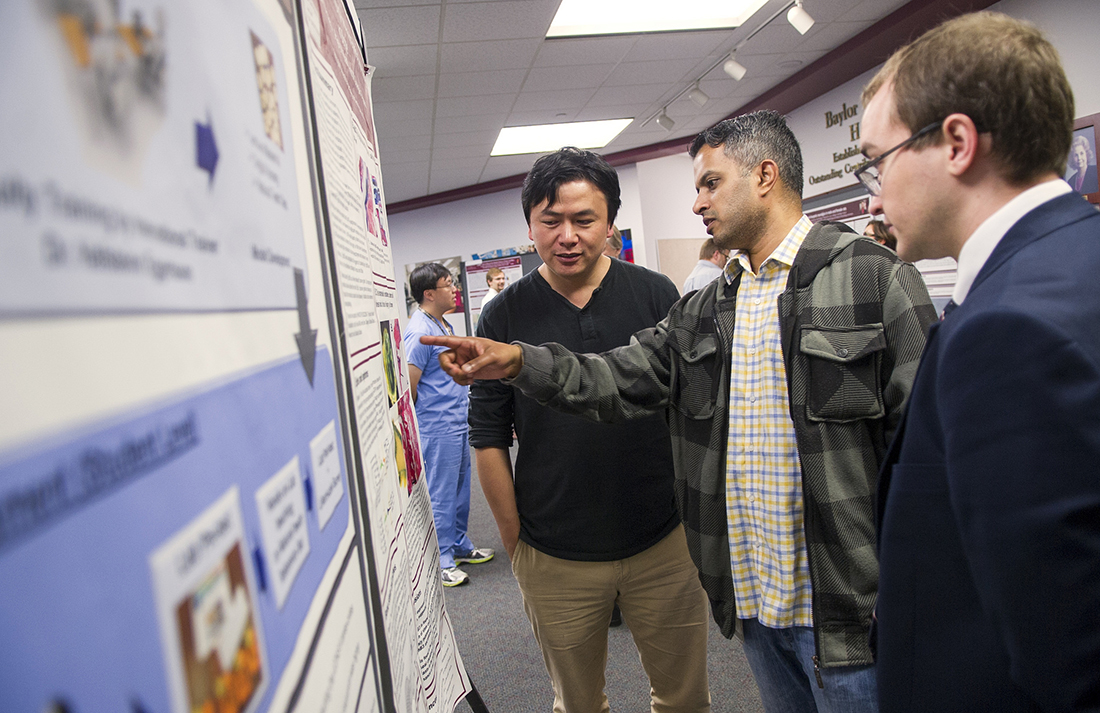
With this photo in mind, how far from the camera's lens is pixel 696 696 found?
1.52m

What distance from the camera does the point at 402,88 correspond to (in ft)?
13.8

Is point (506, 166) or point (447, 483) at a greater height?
point (506, 166)

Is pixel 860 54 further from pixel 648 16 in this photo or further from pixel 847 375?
pixel 847 375

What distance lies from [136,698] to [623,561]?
1343 millimetres

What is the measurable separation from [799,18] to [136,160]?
3.98m

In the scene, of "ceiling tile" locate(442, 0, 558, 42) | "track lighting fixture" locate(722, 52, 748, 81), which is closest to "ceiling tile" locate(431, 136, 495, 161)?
"ceiling tile" locate(442, 0, 558, 42)

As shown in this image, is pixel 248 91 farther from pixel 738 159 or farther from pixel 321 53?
pixel 738 159

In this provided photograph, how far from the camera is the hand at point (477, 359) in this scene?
3.81 feet

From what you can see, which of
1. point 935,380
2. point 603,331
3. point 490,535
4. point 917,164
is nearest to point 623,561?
point 603,331

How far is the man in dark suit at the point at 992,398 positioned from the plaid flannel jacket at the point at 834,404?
19 cm

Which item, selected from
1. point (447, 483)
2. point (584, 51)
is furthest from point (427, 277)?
point (584, 51)

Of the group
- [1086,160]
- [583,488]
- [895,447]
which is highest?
[1086,160]

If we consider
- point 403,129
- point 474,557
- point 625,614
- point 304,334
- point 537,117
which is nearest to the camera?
point 304,334

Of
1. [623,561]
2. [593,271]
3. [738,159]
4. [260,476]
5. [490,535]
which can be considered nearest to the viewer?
[260,476]
